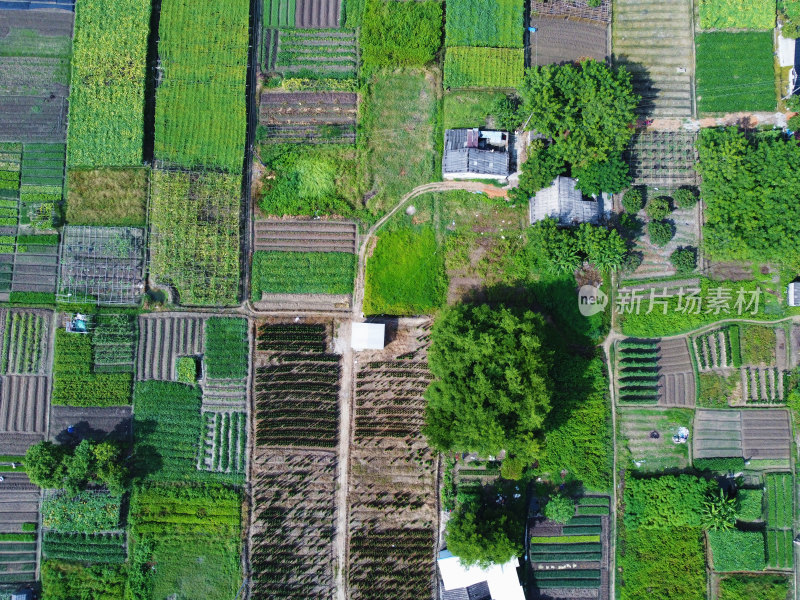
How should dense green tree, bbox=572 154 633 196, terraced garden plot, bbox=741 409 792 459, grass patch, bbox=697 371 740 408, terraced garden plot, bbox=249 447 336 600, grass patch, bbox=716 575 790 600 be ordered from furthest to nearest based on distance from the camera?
grass patch, bbox=697 371 740 408, terraced garden plot, bbox=741 409 792 459, terraced garden plot, bbox=249 447 336 600, grass patch, bbox=716 575 790 600, dense green tree, bbox=572 154 633 196

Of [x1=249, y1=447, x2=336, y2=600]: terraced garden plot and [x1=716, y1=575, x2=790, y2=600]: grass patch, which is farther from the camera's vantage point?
[x1=249, y1=447, x2=336, y2=600]: terraced garden plot

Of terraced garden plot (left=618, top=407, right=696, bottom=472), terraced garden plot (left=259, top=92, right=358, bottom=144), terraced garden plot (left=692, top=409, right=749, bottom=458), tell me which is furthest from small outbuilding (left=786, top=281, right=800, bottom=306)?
terraced garden plot (left=259, top=92, right=358, bottom=144)

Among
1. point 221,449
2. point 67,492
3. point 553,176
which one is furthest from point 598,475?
point 67,492

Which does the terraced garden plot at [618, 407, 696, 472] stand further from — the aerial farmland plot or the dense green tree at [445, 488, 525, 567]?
the aerial farmland plot

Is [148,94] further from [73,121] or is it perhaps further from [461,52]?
[461,52]

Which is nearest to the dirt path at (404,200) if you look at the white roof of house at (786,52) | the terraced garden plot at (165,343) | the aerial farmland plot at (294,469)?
the aerial farmland plot at (294,469)

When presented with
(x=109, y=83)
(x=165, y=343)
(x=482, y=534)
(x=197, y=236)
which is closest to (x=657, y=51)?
(x=197, y=236)
